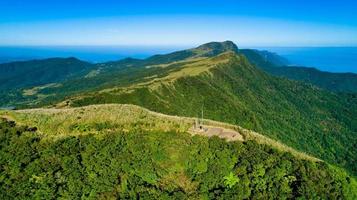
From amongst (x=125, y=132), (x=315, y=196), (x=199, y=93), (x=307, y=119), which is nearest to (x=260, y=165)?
(x=315, y=196)

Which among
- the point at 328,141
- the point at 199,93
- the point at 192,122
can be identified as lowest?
the point at 328,141

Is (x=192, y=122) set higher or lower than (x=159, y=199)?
higher

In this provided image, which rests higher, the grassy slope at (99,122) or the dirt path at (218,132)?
the grassy slope at (99,122)

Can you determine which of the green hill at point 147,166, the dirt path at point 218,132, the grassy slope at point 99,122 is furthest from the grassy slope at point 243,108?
the dirt path at point 218,132

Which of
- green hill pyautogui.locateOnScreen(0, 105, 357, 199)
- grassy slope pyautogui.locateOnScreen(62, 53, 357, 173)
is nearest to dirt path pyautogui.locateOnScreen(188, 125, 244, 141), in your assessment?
green hill pyautogui.locateOnScreen(0, 105, 357, 199)

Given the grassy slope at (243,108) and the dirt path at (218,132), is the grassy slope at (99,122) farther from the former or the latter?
the grassy slope at (243,108)

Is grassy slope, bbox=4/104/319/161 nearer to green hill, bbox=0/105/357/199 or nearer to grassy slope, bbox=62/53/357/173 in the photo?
green hill, bbox=0/105/357/199

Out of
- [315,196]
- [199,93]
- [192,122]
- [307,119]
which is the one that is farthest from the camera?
[307,119]

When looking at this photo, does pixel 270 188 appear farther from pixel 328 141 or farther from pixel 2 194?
pixel 328 141
